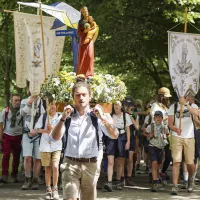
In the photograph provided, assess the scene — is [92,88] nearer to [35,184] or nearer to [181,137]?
[181,137]

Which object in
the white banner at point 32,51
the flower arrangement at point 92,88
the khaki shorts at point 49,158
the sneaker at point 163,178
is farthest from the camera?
the sneaker at point 163,178

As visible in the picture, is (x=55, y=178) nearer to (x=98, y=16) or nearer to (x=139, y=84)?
(x=98, y=16)

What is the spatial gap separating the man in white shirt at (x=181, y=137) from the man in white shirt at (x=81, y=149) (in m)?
5.01

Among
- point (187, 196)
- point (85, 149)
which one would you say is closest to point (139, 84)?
point (187, 196)

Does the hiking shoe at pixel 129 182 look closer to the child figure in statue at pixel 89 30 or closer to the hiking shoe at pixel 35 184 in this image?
the hiking shoe at pixel 35 184

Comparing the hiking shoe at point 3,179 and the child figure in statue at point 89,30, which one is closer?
the child figure in statue at point 89,30

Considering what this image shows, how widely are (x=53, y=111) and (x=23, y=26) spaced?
6.10 ft

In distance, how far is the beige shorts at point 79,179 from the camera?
702cm

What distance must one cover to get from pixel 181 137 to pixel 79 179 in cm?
519

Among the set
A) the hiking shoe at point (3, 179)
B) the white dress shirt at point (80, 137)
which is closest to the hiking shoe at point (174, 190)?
the hiking shoe at point (3, 179)

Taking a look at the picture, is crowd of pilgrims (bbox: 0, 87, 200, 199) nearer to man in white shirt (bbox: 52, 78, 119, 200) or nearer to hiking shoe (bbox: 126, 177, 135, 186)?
hiking shoe (bbox: 126, 177, 135, 186)

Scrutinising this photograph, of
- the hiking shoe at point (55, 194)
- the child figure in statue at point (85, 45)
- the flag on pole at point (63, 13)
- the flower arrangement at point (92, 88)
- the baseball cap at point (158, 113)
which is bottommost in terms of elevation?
the hiking shoe at point (55, 194)

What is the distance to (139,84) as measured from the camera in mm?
33125

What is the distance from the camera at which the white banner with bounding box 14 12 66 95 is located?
37.7 ft
